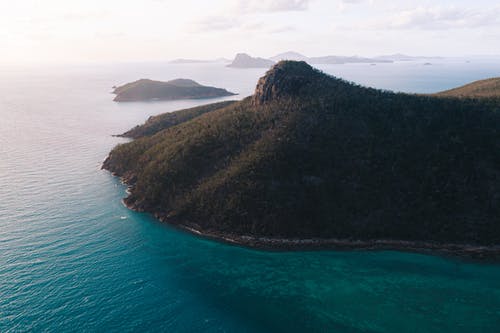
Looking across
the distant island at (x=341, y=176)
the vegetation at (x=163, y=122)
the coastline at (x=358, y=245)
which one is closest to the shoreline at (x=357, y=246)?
the coastline at (x=358, y=245)

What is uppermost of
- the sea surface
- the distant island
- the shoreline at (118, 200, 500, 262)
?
the distant island

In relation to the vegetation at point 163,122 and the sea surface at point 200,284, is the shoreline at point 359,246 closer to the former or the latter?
the sea surface at point 200,284

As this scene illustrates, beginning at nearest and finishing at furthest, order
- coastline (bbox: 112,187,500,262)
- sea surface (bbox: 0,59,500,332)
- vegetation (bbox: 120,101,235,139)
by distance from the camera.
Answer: sea surface (bbox: 0,59,500,332)
coastline (bbox: 112,187,500,262)
vegetation (bbox: 120,101,235,139)

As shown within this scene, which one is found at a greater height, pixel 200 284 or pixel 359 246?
pixel 359 246

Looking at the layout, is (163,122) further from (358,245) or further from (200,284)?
(358,245)

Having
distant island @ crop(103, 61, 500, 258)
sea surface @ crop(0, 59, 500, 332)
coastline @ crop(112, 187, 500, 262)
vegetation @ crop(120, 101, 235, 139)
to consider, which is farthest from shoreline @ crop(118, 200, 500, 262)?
vegetation @ crop(120, 101, 235, 139)

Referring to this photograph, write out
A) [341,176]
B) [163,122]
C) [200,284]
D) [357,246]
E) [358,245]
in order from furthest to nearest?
[163,122], [341,176], [358,245], [357,246], [200,284]

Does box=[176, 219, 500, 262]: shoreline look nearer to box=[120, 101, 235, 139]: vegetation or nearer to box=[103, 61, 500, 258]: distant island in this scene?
box=[103, 61, 500, 258]: distant island

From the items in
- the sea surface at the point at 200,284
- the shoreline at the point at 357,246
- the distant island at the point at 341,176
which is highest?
the distant island at the point at 341,176

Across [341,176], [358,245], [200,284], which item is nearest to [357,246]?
[358,245]

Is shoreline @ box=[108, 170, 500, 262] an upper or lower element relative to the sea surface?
upper
